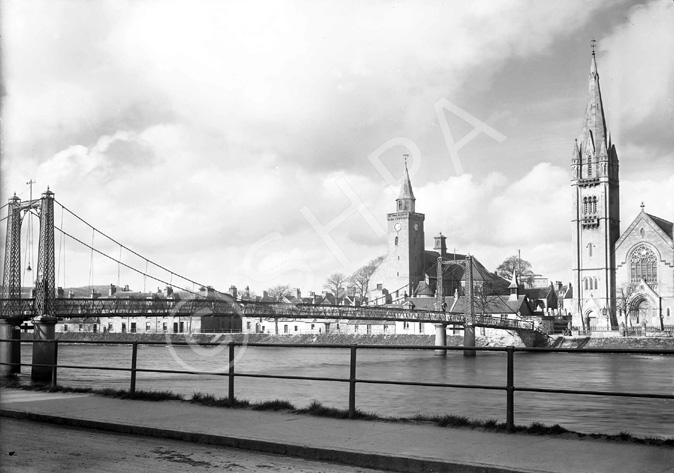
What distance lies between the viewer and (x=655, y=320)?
293 ft

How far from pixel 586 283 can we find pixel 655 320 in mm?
11181

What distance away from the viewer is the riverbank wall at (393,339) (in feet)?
257

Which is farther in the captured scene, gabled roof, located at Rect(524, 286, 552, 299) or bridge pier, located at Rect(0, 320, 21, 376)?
gabled roof, located at Rect(524, 286, 552, 299)

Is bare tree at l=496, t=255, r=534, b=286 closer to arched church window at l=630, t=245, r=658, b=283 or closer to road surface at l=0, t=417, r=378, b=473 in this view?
arched church window at l=630, t=245, r=658, b=283

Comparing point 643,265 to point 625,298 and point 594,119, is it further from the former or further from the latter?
point 594,119

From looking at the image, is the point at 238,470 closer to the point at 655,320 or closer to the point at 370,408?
the point at 370,408

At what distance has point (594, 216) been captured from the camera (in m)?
102

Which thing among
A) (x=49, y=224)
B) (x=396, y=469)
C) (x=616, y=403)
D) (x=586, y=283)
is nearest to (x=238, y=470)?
(x=396, y=469)

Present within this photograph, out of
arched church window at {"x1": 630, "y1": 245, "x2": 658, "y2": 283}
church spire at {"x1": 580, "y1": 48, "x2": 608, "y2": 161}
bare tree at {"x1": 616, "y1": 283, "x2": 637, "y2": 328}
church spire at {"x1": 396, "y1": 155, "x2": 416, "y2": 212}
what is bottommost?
bare tree at {"x1": 616, "y1": 283, "x2": 637, "y2": 328}

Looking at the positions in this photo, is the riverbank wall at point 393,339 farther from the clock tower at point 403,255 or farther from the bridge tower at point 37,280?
the bridge tower at point 37,280

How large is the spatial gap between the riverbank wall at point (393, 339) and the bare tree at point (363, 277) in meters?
32.8

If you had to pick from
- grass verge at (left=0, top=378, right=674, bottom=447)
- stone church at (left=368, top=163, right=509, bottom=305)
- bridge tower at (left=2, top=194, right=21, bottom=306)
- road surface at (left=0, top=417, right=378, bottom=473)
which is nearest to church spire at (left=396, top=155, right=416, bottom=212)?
stone church at (left=368, top=163, right=509, bottom=305)

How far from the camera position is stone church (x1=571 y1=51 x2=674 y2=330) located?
298ft

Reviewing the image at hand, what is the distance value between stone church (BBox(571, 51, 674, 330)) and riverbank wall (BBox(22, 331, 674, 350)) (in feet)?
30.9
